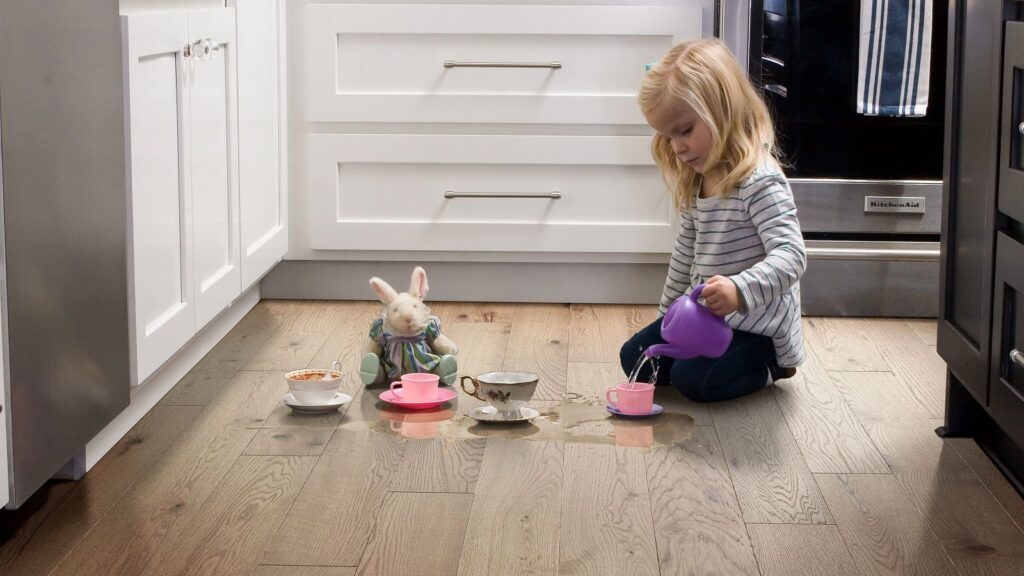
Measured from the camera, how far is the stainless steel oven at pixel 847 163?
102 inches

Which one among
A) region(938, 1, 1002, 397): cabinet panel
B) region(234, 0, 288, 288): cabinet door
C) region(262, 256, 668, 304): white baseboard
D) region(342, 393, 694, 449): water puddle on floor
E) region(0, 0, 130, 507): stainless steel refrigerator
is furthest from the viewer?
region(262, 256, 668, 304): white baseboard

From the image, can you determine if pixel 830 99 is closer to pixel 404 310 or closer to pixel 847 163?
pixel 847 163

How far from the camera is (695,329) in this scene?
77.8 inches

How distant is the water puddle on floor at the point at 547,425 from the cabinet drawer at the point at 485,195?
2.58 ft

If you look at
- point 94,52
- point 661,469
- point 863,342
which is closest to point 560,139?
point 863,342

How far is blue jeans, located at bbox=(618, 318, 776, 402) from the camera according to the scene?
6.75ft

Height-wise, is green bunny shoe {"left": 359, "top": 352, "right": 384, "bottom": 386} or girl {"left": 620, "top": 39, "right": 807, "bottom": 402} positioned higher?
girl {"left": 620, "top": 39, "right": 807, "bottom": 402}

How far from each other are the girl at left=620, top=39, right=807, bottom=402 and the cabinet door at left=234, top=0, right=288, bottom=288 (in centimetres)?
79

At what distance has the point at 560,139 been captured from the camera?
2713 millimetres

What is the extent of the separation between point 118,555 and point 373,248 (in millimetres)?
1452

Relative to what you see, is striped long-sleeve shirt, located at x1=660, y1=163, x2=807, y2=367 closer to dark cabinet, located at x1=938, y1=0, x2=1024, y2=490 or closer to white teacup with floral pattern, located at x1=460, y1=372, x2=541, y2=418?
dark cabinet, located at x1=938, y1=0, x2=1024, y2=490

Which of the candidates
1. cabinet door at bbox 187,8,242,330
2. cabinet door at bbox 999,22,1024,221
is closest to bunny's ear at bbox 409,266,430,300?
cabinet door at bbox 187,8,242,330

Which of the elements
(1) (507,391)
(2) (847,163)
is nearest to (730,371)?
(1) (507,391)

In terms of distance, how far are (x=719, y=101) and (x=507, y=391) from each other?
0.62 metres
